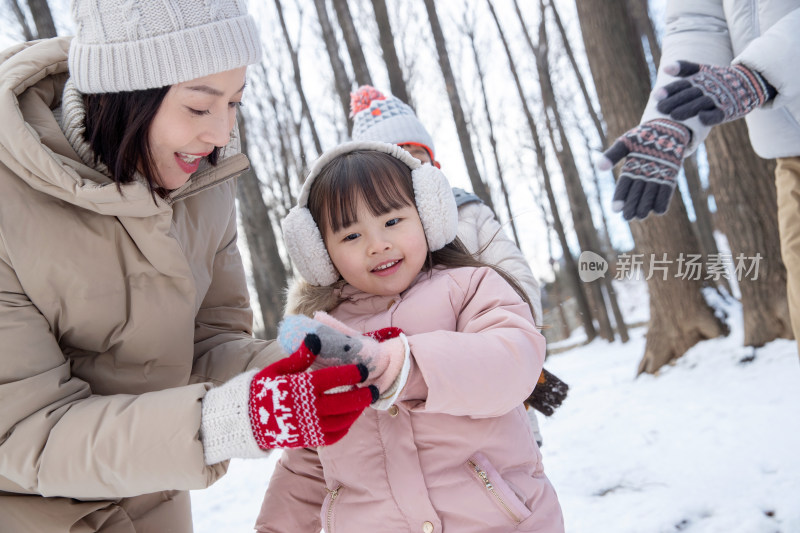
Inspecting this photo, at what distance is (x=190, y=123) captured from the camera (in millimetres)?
1688

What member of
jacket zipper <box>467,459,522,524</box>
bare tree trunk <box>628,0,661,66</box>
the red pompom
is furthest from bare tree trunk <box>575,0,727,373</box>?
bare tree trunk <box>628,0,661,66</box>

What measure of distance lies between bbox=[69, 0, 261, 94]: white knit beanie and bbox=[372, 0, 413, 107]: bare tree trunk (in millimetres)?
4659

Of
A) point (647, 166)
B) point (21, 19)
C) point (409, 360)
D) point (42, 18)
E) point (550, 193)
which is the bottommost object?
point (550, 193)

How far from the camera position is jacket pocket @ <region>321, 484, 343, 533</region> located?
5.72 feet

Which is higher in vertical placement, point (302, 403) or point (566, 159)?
point (302, 403)

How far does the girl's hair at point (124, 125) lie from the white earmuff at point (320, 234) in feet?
1.59

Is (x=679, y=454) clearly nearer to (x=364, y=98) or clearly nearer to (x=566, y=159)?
(x=364, y=98)

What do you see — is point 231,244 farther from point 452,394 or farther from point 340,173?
point 452,394

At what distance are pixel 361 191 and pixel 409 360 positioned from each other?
67cm

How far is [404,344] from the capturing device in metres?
1.46

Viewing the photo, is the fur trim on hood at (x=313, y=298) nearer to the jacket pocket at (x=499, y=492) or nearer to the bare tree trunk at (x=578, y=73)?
the jacket pocket at (x=499, y=492)
